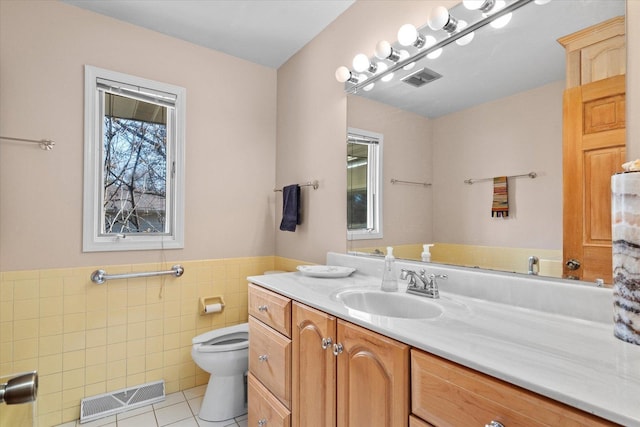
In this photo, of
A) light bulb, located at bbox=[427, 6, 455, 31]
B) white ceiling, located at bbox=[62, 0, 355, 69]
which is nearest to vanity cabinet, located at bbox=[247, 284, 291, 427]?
light bulb, located at bbox=[427, 6, 455, 31]

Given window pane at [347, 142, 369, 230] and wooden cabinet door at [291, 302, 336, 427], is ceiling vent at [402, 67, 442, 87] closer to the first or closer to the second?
window pane at [347, 142, 369, 230]

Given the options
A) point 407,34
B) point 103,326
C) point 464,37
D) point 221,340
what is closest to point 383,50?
point 407,34

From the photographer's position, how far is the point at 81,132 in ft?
6.57

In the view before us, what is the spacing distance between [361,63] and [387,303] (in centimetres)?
131

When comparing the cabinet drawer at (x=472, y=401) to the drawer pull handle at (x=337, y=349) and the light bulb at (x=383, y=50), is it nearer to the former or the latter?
the drawer pull handle at (x=337, y=349)

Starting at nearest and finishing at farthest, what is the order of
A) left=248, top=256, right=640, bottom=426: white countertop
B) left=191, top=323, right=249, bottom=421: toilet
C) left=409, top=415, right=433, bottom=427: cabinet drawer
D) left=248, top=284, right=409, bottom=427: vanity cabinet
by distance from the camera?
1. left=248, top=256, right=640, bottom=426: white countertop
2. left=409, top=415, right=433, bottom=427: cabinet drawer
3. left=248, top=284, right=409, bottom=427: vanity cabinet
4. left=191, top=323, right=249, bottom=421: toilet

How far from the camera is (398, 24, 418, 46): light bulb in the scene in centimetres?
153

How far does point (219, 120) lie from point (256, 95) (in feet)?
1.32

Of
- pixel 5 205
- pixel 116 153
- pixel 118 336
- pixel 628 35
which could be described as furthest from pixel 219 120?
pixel 628 35

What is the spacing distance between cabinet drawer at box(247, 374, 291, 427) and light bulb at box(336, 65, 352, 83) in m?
1.72

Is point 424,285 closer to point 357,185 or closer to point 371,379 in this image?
point 371,379

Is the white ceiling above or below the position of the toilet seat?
above

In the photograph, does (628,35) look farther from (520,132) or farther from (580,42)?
(520,132)

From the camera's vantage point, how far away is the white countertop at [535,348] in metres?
0.56
